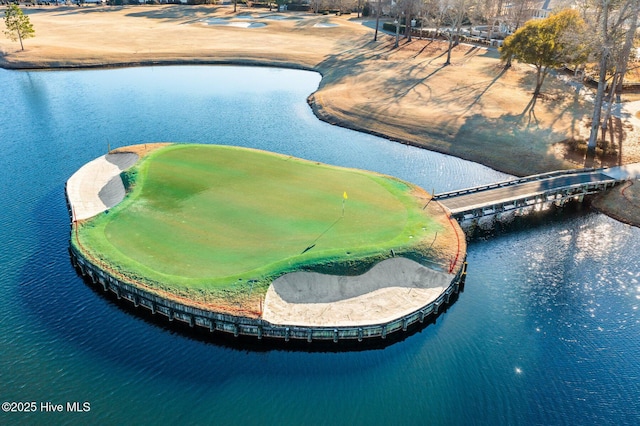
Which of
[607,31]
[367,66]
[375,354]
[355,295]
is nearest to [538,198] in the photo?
[607,31]

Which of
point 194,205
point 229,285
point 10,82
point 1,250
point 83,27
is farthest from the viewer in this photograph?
point 83,27

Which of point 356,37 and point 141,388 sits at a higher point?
point 356,37

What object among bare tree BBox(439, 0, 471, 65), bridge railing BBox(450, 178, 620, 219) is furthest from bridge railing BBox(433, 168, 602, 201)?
bare tree BBox(439, 0, 471, 65)

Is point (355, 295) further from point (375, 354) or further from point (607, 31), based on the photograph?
point (607, 31)

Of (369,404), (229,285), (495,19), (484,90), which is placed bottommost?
(369,404)

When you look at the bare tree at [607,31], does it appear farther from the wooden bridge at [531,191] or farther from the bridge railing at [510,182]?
the bridge railing at [510,182]

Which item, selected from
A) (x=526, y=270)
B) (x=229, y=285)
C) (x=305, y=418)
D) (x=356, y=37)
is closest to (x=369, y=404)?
(x=305, y=418)

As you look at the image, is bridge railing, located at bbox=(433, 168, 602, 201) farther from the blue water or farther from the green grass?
the blue water

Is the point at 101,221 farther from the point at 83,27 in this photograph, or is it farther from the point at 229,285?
the point at 83,27
